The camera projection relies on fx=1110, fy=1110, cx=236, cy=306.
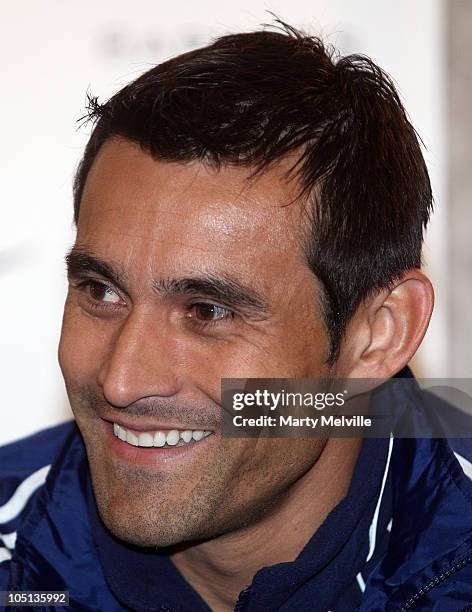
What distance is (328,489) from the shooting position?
1.64 m

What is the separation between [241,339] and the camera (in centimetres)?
143

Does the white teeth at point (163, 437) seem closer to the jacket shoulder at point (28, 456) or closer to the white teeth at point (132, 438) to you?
the white teeth at point (132, 438)

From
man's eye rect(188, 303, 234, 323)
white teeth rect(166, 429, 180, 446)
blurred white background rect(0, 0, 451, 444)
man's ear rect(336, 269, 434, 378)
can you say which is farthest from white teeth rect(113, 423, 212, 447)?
blurred white background rect(0, 0, 451, 444)

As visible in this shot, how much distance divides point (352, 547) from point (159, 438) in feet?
1.12

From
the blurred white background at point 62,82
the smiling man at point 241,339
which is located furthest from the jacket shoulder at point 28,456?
the blurred white background at point 62,82

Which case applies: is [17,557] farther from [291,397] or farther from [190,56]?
[190,56]

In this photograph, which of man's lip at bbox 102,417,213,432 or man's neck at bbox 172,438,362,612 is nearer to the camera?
man's lip at bbox 102,417,213,432

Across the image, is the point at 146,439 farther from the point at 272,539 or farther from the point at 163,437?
the point at 272,539

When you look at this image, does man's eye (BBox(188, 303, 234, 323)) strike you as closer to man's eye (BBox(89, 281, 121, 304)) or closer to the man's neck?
man's eye (BBox(89, 281, 121, 304))

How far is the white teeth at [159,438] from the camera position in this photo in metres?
1.43

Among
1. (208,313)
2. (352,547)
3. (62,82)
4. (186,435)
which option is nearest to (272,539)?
(352,547)

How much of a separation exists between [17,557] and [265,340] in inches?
19.7

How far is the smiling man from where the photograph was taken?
55.3 inches

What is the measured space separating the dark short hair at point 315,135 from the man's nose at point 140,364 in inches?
8.7
